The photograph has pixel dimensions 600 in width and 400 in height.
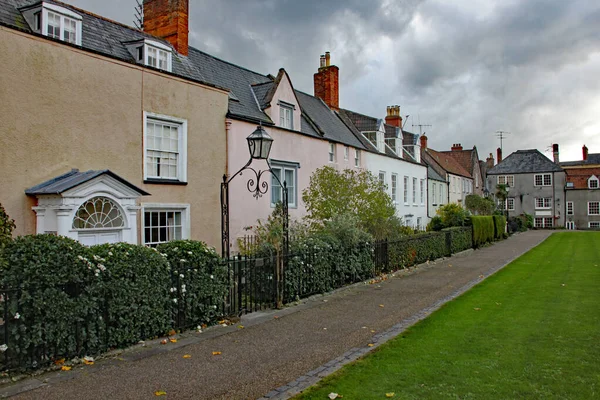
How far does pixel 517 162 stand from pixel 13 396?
2858 inches

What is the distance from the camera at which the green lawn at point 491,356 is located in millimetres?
5707

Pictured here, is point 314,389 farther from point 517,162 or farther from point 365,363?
point 517,162

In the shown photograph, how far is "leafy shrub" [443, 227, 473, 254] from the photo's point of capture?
973 inches

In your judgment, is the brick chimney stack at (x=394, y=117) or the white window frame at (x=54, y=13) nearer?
the white window frame at (x=54, y=13)

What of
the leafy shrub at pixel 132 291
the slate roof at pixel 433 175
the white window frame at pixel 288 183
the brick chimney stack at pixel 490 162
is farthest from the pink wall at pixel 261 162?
the brick chimney stack at pixel 490 162

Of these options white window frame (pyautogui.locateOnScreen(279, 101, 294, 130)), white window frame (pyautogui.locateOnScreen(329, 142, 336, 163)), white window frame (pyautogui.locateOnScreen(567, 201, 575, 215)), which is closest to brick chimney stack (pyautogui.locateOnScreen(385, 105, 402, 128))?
white window frame (pyautogui.locateOnScreen(329, 142, 336, 163))

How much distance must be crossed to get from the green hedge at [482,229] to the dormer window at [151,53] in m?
21.3

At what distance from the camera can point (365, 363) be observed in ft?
22.4

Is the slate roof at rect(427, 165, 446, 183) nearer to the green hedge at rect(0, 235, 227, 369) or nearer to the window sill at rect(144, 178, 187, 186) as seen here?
the window sill at rect(144, 178, 187, 186)

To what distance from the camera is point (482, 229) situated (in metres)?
31.0

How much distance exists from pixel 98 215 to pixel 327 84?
2248 cm

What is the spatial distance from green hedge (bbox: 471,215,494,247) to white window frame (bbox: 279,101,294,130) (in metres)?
14.3

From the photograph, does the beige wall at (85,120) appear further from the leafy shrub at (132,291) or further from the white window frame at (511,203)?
the white window frame at (511,203)

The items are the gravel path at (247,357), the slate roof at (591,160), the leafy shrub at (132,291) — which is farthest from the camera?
the slate roof at (591,160)
